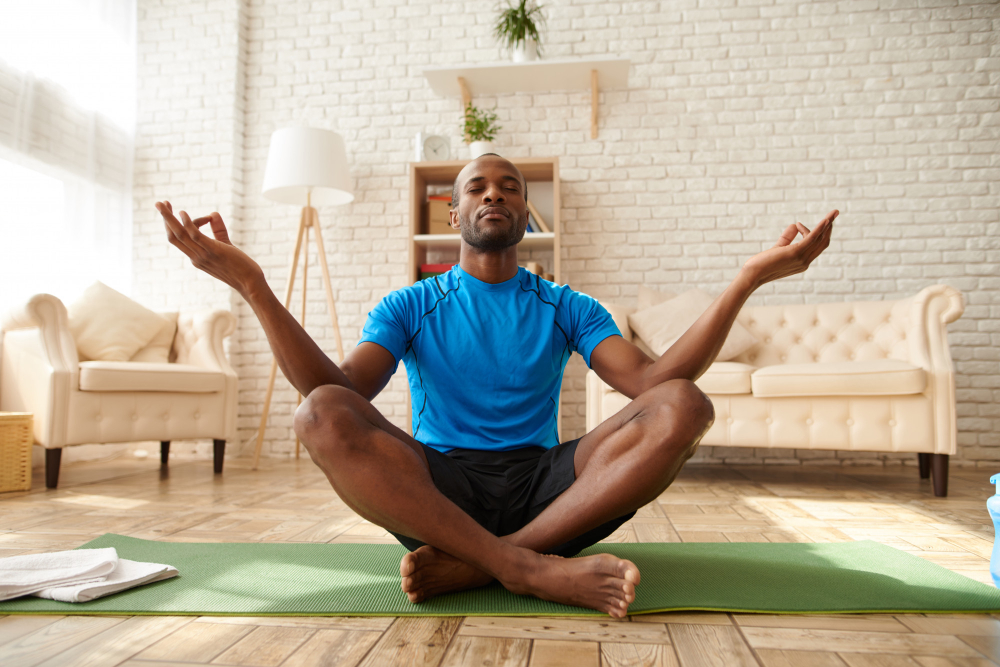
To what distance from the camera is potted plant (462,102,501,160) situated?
3609 mm

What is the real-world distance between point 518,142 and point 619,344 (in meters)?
2.62

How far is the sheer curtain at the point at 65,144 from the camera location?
10.2 feet

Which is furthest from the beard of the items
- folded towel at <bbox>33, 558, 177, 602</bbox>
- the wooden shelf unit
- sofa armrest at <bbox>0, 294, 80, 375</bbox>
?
sofa armrest at <bbox>0, 294, 80, 375</bbox>

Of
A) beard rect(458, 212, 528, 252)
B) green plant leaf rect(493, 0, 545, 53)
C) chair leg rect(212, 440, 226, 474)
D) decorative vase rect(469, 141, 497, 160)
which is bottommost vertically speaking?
chair leg rect(212, 440, 226, 474)

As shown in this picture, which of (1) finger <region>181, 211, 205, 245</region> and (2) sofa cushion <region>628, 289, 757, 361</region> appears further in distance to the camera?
(2) sofa cushion <region>628, 289, 757, 361</region>

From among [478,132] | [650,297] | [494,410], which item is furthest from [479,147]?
[494,410]

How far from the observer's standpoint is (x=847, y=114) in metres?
3.60

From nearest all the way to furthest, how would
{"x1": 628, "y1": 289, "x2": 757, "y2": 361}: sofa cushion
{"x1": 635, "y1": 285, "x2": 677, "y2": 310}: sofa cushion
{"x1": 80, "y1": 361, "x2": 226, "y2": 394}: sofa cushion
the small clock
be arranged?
{"x1": 80, "y1": 361, "x2": 226, "y2": 394}: sofa cushion, {"x1": 628, "y1": 289, "x2": 757, "y2": 361}: sofa cushion, {"x1": 635, "y1": 285, "x2": 677, "y2": 310}: sofa cushion, the small clock

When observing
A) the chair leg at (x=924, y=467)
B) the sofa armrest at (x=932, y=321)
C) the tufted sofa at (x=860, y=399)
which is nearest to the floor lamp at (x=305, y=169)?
the tufted sofa at (x=860, y=399)

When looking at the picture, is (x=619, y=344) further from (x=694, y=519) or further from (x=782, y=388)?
(x=782, y=388)

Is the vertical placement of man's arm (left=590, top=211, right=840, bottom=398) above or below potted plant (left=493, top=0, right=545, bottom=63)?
below

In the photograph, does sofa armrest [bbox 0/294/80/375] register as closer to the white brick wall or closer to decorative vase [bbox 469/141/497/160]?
the white brick wall

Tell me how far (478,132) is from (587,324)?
7.97 feet

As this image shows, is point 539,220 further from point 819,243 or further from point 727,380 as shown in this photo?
point 819,243
